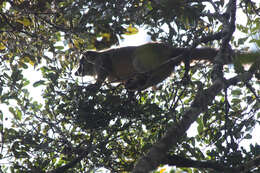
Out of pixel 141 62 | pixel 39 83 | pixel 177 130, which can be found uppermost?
pixel 141 62

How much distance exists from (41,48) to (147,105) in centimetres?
201

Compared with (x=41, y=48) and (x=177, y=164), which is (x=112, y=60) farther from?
(x=177, y=164)

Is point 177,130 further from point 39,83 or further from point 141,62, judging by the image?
point 141,62

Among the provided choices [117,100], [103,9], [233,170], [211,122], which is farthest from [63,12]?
[233,170]

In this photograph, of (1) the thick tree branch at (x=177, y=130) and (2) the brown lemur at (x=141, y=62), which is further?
(2) the brown lemur at (x=141, y=62)

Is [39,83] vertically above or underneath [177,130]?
above

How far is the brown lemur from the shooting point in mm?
5340

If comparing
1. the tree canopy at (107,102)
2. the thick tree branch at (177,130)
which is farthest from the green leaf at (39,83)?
the thick tree branch at (177,130)

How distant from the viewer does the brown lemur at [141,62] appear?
534cm

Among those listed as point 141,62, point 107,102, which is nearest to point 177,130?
point 107,102

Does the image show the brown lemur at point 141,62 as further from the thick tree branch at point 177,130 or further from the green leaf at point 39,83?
the thick tree branch at point 177,130

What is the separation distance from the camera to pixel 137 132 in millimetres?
4656

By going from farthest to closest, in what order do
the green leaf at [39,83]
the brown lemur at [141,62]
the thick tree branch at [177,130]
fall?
the brown lemur at [141,62], the green leaf at [39,83], the thick tree branch at [177,130]

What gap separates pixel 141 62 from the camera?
5.96 metres
